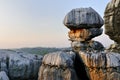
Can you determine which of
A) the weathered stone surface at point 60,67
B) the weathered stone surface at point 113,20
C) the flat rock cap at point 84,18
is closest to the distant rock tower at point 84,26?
the flat rock cap at point 84,18

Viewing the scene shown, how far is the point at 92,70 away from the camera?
18.8 m

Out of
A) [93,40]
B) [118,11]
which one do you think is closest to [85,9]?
[93,40]

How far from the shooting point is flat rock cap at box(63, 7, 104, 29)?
91.4ft

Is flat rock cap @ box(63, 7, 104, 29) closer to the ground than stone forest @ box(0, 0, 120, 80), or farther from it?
farther from it

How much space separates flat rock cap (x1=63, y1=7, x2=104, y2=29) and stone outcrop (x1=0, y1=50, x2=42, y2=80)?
7.33 m

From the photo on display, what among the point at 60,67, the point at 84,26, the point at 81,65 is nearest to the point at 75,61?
the point at 81,65

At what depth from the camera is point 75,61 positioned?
19.7 metres

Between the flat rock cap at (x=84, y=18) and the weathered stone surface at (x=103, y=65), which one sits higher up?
the flat rock cap at (x=84, y=18)

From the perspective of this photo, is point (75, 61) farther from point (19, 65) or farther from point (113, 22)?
point (113, 22)

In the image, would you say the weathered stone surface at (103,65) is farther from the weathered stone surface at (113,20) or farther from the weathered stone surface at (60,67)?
the weathered stone surface at (113,20)

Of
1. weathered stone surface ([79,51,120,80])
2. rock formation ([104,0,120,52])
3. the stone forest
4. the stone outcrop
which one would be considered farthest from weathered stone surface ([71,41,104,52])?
weathered stone surface ([79,51,120,80])

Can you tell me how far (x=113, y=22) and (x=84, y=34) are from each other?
8876 mm

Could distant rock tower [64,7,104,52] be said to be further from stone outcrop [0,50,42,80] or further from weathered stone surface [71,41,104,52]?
stone outcrop [0,50,42,80]

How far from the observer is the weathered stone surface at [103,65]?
58.2ft
